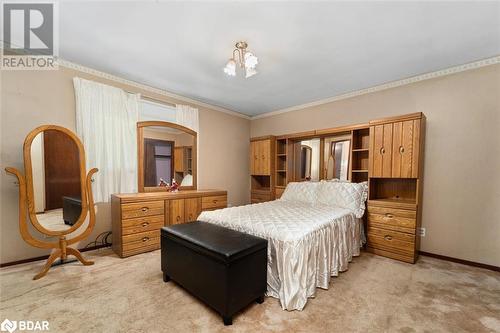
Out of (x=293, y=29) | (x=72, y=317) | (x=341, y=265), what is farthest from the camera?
(x=341, y=265)

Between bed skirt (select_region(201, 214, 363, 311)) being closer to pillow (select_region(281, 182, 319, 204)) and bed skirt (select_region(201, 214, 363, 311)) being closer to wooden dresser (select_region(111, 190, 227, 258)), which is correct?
pillow (select_region(281, 182, 319, 204))

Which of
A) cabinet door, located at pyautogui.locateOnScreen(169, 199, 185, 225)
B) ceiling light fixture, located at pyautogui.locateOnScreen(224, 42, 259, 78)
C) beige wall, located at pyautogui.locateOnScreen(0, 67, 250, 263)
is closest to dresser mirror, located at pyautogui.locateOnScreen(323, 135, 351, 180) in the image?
ceiling light fixture, located at pyautogui.locateOnScreen(224, 42, 259, 78)

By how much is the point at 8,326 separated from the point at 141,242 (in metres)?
1.35

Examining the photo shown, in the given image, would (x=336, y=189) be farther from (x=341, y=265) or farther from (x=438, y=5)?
(x=438, y=5)

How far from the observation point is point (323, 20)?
5.90 ft

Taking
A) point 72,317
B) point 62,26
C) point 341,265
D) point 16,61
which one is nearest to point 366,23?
point 341,265

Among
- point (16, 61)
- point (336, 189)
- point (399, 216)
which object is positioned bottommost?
point (399, 216)

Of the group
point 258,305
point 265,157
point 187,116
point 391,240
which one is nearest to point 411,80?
point 391,240

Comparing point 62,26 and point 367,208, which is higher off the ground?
point 62,26

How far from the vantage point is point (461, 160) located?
2592mm

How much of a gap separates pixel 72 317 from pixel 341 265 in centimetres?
255

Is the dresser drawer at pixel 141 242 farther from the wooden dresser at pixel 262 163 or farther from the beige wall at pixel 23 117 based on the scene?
the wooden dresser at pixel 262 163

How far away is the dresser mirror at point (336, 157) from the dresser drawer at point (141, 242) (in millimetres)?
3068

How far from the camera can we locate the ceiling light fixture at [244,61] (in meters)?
1.94
